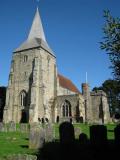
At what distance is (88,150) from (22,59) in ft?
124

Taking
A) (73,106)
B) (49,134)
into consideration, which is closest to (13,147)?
(49,134)

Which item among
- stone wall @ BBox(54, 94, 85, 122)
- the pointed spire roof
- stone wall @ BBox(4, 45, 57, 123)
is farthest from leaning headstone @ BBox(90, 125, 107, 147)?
the pointed spire roof

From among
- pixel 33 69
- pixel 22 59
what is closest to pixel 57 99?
pixel 33 69

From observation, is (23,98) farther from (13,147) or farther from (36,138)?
(13,147)

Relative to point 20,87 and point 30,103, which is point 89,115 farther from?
point 20,87

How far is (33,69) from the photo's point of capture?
45406 mm

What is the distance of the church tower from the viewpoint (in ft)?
142

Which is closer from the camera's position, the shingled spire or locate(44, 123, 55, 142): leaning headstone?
locate(44, 123, 55, 142): leaning headstone

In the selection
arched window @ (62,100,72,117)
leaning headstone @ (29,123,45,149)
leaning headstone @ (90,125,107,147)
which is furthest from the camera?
arched window @ (62,100,72,117)

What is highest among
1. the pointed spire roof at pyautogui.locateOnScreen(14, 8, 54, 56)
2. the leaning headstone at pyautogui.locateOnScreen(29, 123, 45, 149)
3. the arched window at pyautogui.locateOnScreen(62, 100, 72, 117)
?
the pointed spire roof at pyautogui.locateOnScreen(14, 8, 54, 56)

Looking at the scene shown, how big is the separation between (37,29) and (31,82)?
12.3m

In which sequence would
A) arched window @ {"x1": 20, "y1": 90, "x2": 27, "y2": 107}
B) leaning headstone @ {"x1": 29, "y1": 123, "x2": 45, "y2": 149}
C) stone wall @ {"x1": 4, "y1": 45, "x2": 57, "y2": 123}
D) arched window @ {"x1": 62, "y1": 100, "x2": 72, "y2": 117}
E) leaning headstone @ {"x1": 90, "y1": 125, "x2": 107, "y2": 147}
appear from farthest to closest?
arched window @ {"x1": 20, "y1": 90, "x2": 27, "y2": 107}
arched window @ {"x1": 62, "y1": 100, "x2": 72, "y2": 117}
stone wall @ {"x1": 4, "y1": 45, "x2": 57, "y2": 123}
leaning headstone @ {"x1": 29, "y1": 123, "x2": 45, "y2": 149}
leaning headstone @ {"x1": 90, "y1": 125, "x2": 107, "y2": 147}

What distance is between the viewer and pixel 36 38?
166ft

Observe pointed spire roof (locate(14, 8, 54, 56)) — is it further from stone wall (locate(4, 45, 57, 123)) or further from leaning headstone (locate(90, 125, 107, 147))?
leaning headstone (locate(90, 125, 107, 147))
